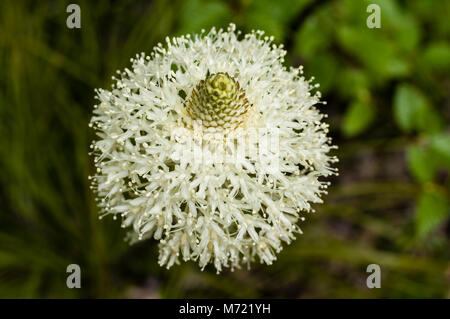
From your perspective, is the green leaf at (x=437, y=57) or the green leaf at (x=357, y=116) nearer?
the green leaf at (x=437, y=57)

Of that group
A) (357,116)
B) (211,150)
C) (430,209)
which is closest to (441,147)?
(430,209)

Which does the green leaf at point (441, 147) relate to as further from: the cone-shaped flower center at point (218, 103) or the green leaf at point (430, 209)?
the cone-shaped flower center at point (218, 103)

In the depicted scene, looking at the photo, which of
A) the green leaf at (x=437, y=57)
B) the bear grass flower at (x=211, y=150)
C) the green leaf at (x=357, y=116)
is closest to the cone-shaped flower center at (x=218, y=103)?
the bear grass flower at (x=211, y=150)

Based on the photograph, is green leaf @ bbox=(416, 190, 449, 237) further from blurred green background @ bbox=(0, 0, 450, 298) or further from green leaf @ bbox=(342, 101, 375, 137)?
green leaf @ bbox=(342, 101, 375, 137)

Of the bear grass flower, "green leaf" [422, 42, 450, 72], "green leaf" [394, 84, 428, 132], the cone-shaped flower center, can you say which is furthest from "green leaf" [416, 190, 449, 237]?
the cone-shaped flower center

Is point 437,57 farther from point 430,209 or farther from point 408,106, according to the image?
point 430,209
